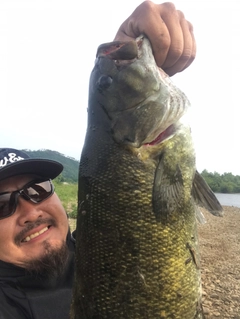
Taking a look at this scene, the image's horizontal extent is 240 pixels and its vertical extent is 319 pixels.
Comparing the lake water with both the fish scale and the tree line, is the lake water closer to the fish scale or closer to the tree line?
the tree line

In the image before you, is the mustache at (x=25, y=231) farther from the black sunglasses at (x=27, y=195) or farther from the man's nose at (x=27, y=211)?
the black sunglasses at (x=27, y=195)

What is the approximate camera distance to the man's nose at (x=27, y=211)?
3.67 metres

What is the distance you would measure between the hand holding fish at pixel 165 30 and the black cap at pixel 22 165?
1679mm

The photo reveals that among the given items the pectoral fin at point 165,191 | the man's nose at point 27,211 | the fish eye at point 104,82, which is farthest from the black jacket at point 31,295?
the fish eye at point 104,82

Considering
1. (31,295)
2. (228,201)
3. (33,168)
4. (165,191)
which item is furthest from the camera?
(228,201)

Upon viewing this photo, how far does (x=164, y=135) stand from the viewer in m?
2.66

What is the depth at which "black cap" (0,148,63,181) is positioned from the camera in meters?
3.65

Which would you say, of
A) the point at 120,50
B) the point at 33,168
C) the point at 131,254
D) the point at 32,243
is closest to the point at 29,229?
the point at 32,243

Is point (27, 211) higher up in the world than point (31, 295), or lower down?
higher up

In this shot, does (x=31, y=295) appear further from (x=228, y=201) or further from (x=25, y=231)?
(x=228, y=201)

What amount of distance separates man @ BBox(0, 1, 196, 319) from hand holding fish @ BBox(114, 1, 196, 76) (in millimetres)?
1736

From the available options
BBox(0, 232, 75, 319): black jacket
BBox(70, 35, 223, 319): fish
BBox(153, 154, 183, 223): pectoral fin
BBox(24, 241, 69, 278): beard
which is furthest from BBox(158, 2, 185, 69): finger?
BBox(0, 232, 75, 319): black jacket

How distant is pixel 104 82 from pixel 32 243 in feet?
5.97

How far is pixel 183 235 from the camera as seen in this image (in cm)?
244
